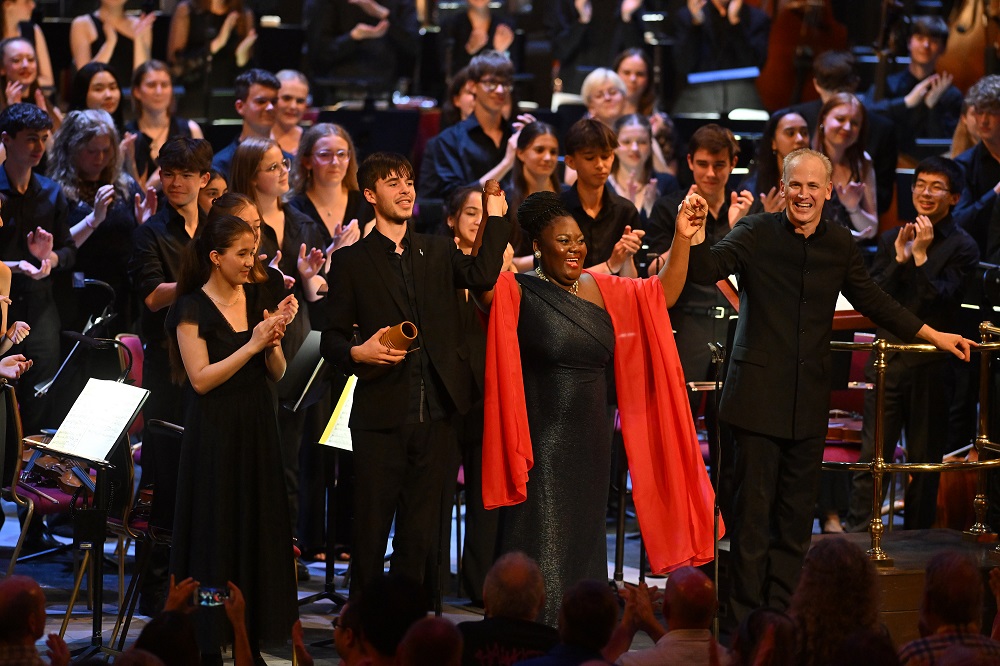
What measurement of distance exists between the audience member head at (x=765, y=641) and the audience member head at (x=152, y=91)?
5.34m

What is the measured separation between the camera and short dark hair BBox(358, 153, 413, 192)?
5.09 meters

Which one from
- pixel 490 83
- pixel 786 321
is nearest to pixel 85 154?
pixel 490 83

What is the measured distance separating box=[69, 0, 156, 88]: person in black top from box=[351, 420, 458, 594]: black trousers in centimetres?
531

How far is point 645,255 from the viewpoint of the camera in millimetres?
6578

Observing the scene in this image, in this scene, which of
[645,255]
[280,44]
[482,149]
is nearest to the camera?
[645,255]

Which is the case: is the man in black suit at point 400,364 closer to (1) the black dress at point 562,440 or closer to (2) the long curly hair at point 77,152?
(1) the black dress at point 562,440

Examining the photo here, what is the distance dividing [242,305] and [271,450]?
520mm

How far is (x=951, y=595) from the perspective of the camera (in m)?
3.83

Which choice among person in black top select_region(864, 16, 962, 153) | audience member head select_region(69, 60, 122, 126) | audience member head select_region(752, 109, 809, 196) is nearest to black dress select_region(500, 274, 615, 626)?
audience member head select_region(752, 109, 809, 196)

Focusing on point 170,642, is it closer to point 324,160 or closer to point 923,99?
point 324,160

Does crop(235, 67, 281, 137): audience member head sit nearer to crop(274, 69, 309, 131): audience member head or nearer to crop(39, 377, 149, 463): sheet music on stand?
crop(274, 69, 309, 131): audience member head

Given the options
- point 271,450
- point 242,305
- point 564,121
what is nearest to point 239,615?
point 271,450

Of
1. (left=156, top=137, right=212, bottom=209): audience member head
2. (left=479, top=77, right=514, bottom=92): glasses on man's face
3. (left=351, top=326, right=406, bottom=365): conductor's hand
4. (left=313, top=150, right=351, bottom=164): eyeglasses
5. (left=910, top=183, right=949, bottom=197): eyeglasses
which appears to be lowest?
(left=351, top=326, right=406, bottom=365): conductor's hand

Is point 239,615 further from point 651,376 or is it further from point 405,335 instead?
point 651,376
